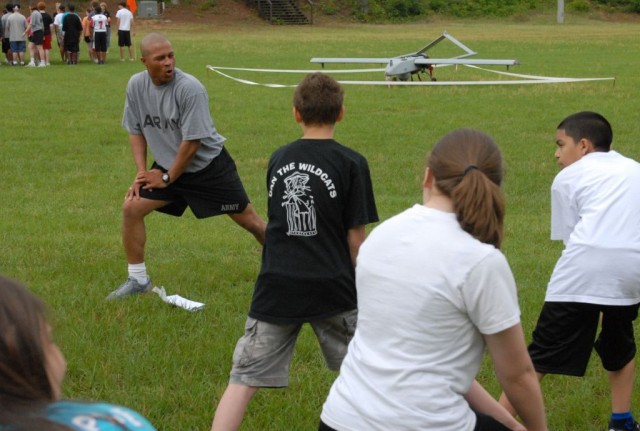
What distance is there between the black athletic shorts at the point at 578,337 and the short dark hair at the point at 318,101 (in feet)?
4.29

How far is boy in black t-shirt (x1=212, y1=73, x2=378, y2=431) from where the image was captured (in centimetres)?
406

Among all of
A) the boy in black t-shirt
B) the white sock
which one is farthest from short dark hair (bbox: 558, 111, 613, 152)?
the white sock

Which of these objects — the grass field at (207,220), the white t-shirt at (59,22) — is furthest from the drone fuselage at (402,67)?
the white t-shirt at (59,22)

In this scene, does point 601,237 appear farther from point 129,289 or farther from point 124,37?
point 124,37

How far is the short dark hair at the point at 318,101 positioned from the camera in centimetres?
414

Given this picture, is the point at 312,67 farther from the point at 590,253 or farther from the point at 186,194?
the point at 590,253

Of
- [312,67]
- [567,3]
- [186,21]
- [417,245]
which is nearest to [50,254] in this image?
[417,245]

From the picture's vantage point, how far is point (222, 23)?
182 feet

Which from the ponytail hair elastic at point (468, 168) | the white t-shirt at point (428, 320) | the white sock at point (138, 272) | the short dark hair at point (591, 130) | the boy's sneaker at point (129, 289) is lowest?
the boy's sneaker at point (129, 289)

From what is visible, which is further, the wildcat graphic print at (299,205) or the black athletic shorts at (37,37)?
the black athletic shorts at (37,37)

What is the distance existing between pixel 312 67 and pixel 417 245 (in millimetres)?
26193

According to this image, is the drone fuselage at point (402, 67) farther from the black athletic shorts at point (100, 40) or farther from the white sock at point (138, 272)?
the white sock at point (138, 272)

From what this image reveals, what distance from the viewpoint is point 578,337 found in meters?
4.48

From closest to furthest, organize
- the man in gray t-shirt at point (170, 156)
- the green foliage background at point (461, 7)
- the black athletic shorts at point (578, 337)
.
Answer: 1. the black athletic shorts at point (578, 337)
2. the man in gray t-shirt at point (170, 156)
3. the green foliage background at point (461, 7)
